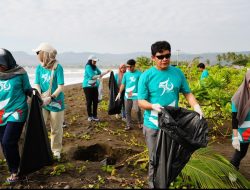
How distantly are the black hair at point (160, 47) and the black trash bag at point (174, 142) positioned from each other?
1.96ft

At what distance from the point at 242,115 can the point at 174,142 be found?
1146 mm

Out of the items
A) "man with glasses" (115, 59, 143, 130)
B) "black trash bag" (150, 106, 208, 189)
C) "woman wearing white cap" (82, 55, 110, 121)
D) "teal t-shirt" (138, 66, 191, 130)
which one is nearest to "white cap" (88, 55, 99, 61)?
"woman wearing white cap" (82, 55, 110, 121)

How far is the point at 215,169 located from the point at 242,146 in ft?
1.43

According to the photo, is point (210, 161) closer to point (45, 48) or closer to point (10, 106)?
point (10, 106)

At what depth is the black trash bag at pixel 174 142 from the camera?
249 centimetres

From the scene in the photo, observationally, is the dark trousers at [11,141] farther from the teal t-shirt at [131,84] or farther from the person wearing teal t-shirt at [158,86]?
the teal t-shirt at [131,84]

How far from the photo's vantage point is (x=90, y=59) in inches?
271

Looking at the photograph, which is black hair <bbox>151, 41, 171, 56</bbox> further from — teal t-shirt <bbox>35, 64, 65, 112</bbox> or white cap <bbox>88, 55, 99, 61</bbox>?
white cap <bbox>88, 55, 99, 61</bbox>

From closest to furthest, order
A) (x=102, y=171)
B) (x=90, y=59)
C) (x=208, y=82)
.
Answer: (x=102, y=171) < (x=208, y=82) < (x=90, y=59)

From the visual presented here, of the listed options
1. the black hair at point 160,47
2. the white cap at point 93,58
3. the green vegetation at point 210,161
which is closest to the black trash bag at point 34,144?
the green vegetation at point 210,161

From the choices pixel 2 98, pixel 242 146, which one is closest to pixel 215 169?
pixel 242 146

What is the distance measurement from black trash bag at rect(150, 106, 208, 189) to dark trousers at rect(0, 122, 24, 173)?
1803 mm

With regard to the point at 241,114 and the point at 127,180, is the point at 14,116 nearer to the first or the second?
the point at 127,180

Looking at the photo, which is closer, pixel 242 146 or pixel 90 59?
pixel 242 146
